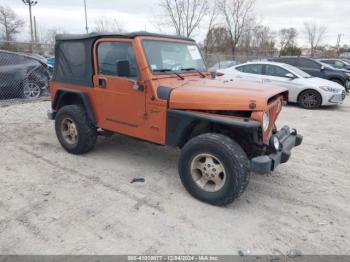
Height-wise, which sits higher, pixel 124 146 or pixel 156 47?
pixel 156 47

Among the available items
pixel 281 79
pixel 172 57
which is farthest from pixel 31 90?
pixel 281 79

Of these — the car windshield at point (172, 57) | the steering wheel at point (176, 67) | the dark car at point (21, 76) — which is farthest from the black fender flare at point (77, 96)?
the dark car at point (21, 76)

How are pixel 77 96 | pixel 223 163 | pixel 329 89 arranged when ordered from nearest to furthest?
1. pixel 223 163
2. pixel 77 96
3. pixel 329 89

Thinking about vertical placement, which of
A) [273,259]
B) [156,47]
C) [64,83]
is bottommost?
[273,259]

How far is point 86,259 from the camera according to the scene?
2.59 metres

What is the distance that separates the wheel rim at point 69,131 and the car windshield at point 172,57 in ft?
6.10

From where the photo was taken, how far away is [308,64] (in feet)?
42.8

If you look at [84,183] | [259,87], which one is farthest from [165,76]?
[84,183]

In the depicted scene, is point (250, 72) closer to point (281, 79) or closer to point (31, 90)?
point (281, 79)

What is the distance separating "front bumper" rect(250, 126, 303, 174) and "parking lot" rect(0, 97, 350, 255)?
56 centimetres

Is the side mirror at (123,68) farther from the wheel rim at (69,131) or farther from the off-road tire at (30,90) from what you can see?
the off-road tire at (30,90)

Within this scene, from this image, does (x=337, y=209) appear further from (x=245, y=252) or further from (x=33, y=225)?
(x=33, y=225)

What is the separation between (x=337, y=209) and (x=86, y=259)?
2.87 meters

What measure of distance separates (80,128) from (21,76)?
5.98 m
